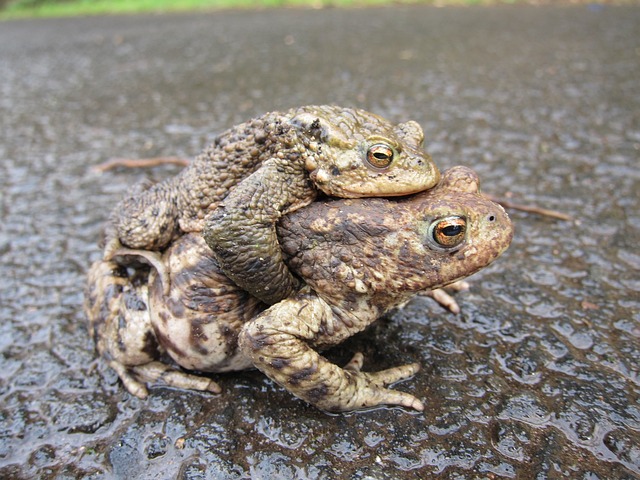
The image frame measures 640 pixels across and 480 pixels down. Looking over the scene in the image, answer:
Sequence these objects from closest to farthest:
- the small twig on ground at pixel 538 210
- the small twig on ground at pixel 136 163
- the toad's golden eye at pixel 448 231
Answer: the toad's golden eye at pixel 448 231, the small twig on ground at pixel 538 210, the small twig on ground at pixel 136 163

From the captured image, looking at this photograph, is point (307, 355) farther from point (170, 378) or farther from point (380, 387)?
point (170, 378)

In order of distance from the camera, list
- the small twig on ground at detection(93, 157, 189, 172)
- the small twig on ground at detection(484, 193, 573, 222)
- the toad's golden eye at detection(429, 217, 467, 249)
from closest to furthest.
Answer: the toad's golden eye at detection(429, 217, 467, 249) → the small twig on ground at detection(484, 193, 573, 222) → the small twig on ground at detection(93, 157, 189, 172)

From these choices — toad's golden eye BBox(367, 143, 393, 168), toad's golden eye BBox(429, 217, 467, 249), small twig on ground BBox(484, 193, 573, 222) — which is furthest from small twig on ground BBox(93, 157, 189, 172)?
toad's golden eye BBox(429, 217, 467, 249)

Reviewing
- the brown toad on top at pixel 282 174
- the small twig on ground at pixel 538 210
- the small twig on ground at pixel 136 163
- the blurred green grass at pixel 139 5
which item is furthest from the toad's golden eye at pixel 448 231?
the blurred green grass at pixel 139 5

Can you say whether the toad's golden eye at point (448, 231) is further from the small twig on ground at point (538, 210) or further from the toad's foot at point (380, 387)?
the small twig on ground at point (538, 210)

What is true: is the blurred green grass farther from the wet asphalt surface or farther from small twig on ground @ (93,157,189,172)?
small twig on ground @ (93,157,189,172)

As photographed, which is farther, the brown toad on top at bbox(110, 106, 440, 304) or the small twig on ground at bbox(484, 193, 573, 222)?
the small twig on ground at bbox(484, 193, 573, 222)

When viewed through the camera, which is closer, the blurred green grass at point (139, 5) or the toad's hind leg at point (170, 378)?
the toad's hind leg at point (170, 378)
